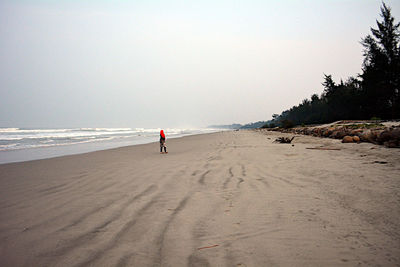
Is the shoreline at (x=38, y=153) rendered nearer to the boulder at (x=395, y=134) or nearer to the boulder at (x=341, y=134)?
the boulder at (x=395, y=134)

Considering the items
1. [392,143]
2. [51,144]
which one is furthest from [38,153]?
[392,143]

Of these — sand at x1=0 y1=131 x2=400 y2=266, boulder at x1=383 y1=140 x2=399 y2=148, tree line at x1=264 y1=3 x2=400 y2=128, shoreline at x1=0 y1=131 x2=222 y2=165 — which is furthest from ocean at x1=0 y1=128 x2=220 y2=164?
tree line at x1=264 y1=3 x2=400 y2=128

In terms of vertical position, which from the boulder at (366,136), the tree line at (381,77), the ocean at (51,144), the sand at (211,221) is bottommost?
the sand at (211,221)

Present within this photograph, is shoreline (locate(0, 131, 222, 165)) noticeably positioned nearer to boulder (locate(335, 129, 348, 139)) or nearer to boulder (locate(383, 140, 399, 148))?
boulder (locate(383, 140, 399, 148))

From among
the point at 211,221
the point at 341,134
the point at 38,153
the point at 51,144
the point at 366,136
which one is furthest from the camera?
the point at 51,144

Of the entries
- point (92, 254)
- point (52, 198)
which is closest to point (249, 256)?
point (92, 254)

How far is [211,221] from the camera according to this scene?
7.33 ft

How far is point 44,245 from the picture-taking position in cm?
190

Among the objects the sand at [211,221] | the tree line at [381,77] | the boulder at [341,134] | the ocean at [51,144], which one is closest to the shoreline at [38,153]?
the ocean at [51,144]

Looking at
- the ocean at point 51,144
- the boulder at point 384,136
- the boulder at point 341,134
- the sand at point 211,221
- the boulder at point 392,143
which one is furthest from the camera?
the boulder at point 341,134

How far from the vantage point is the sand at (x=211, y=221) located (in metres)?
1.63

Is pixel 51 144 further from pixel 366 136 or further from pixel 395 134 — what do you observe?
pixel 395 134

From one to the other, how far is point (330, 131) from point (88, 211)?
46.8 ft

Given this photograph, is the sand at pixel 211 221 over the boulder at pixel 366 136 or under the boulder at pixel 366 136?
under
